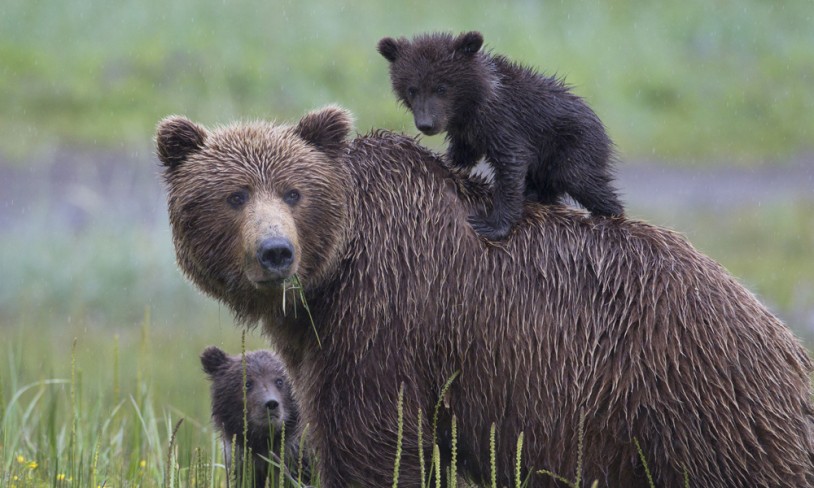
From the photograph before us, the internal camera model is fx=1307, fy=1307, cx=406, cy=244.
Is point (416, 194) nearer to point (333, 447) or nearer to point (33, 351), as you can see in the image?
point (333, 447)

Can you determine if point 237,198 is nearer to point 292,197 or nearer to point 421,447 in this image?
point 292,197

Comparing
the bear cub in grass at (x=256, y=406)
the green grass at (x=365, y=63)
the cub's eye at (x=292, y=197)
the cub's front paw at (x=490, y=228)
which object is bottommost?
the bear cub in grass at (x=256, y=406)

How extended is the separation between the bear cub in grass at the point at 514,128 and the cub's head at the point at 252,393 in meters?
1.82

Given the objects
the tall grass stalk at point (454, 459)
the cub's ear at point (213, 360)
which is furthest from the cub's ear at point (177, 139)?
the cub's ear at point (213, 360)

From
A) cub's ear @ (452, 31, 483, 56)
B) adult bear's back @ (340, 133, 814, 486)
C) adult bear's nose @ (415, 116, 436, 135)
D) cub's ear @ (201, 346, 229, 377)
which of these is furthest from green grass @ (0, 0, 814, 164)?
adult bear's back @ (340, 133, 814, 486)

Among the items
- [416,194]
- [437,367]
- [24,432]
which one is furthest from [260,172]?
[24,432]

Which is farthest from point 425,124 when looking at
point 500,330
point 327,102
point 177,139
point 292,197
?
point 327,102

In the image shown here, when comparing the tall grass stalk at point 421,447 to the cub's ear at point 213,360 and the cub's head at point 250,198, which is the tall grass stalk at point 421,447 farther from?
the cub's ear at point 213,360

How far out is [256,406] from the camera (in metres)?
7.24

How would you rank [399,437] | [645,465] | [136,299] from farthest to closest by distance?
[136,299] → [645,465] → [399,437]

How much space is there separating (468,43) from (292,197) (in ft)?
4.10

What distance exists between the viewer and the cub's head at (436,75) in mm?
6238

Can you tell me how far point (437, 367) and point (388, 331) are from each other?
29 cm

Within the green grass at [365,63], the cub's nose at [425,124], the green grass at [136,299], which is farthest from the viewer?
the green grass at [365,63]
